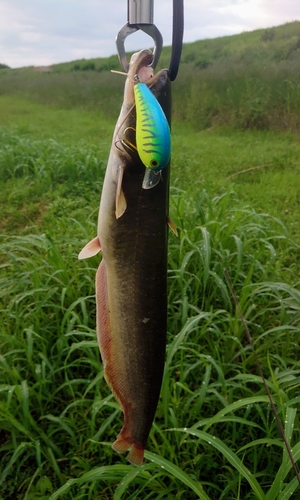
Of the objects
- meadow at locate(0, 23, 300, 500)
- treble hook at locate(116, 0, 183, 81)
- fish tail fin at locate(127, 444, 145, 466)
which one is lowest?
meadow at locate(0, 23, 300, 500)

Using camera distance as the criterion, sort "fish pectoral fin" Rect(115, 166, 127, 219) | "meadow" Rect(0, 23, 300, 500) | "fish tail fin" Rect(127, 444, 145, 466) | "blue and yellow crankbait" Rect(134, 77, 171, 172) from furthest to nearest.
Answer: "meadow" Rect(0, 23, 300, 500) < "fish tail fin" Rect(127, 444, 145, 466) < "fish pectoral fin" Rect(115, 166, 127, 219) < "blue and yellow crankbait" Rect(134, 77, 171, 172)

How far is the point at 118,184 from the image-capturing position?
0.92 meters

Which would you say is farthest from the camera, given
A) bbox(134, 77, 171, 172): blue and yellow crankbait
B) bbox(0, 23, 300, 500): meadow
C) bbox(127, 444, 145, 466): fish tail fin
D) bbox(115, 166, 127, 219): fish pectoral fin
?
bbox(0, 23, 300, 500): meadow

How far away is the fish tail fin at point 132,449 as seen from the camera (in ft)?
3.46

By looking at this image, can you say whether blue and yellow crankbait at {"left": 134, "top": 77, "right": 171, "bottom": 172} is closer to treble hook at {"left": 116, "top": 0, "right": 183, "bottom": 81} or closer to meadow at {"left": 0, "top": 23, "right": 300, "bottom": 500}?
treble hook at {"left": 116, "top": 0, "right": 183, "bottom": 81}

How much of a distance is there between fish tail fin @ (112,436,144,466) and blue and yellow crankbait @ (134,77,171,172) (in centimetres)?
70

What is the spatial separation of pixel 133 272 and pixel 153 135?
1.20 ft

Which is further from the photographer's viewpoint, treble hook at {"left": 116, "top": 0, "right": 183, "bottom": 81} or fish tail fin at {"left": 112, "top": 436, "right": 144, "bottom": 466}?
fish tail fin at {"left": 112, "top": 436, "right": 144, "bottom": 466}

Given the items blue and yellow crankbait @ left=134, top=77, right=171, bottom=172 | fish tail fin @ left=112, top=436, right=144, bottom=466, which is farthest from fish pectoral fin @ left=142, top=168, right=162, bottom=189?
fish tail fin @ left=112, top=436, right=144, bottom=466

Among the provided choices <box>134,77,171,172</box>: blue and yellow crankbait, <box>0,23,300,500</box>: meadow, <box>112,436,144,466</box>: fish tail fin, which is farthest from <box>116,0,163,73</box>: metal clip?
<box>0,23,300,500</box>: meadow

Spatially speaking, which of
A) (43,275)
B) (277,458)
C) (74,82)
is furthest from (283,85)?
(74,82)

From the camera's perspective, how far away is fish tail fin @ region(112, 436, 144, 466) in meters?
1.05

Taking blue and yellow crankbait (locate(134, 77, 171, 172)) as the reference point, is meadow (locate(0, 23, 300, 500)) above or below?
below

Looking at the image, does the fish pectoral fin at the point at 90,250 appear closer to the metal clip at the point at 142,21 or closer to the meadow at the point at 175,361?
the metal clip at the point at 142,21
